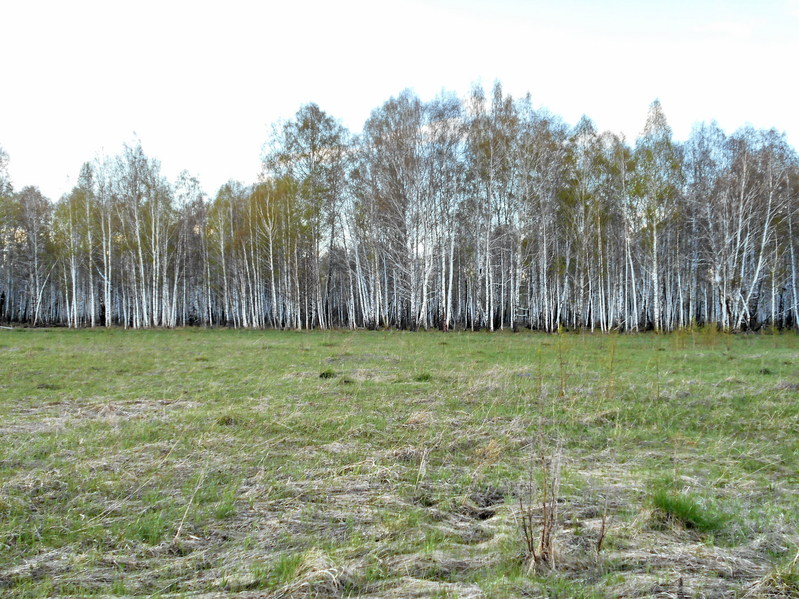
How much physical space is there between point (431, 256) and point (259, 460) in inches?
926

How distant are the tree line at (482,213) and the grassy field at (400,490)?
19.3 meters

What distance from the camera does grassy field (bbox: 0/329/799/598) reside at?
8.72ft

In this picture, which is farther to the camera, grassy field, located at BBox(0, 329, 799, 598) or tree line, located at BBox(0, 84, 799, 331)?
tree line, located at BBox(0, 84, 799, 331)

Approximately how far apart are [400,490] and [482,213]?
27257 millimetres

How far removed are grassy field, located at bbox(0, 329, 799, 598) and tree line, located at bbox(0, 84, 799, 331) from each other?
19.3 metres

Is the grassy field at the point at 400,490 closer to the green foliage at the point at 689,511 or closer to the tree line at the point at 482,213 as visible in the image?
the green foliage at the point at 689,511

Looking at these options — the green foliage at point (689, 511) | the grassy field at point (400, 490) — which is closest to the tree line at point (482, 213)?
the grassy field at point (400, 490)

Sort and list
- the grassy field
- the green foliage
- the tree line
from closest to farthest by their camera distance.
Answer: the grassy field < the green foliage < the tree line

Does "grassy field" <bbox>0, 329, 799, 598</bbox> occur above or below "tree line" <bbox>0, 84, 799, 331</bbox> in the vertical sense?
below

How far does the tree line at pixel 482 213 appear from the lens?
27.7 metres

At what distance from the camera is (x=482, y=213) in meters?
29.9

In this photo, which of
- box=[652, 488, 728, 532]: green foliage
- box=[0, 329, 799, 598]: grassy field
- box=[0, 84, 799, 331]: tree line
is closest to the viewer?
box=[0, 329, 799, 598]: grassy field

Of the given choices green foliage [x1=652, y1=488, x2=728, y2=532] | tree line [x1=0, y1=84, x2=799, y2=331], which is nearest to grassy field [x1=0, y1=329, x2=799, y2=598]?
green foliage [x1=652, y1=488, x2=728, y2=532]

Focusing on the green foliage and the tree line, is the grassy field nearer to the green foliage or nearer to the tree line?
the green foliage
